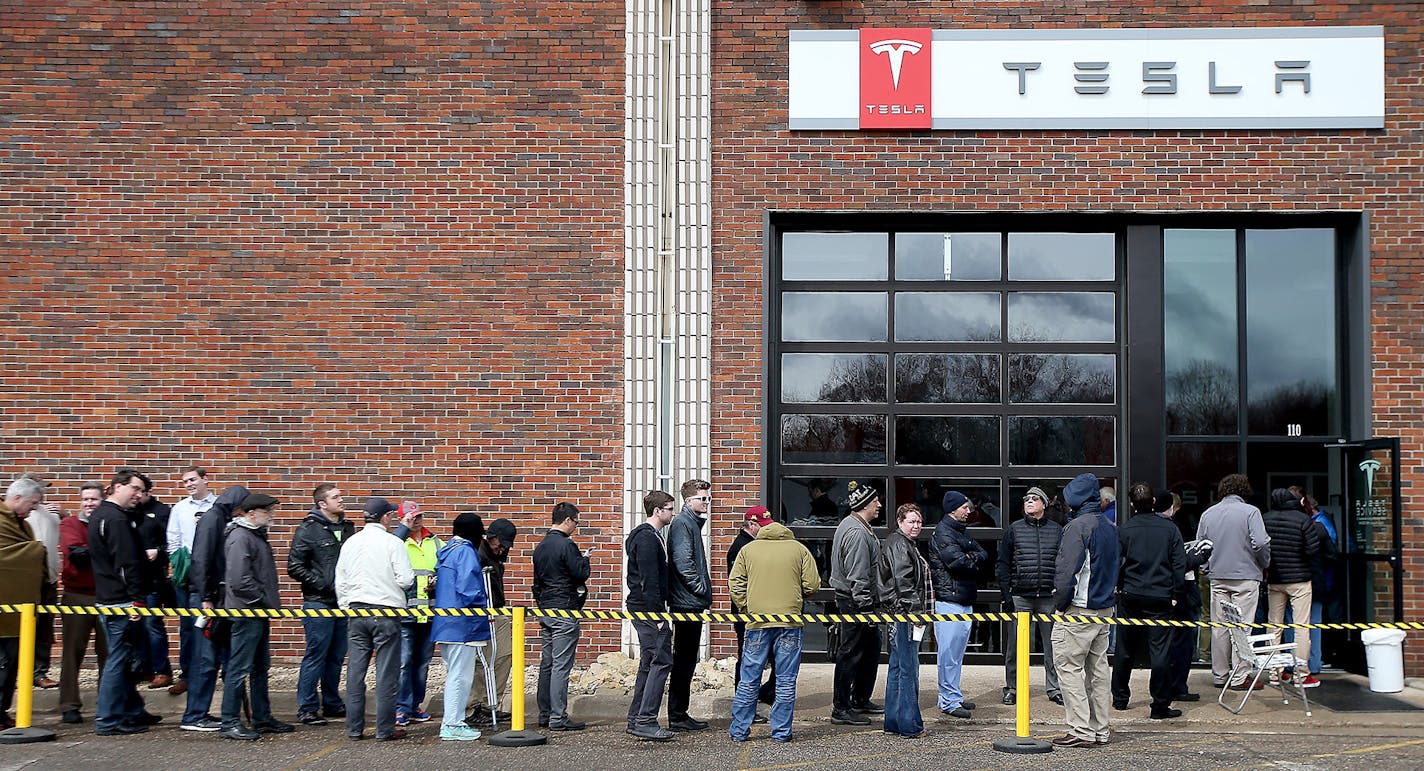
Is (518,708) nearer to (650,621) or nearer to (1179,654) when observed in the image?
(650,621)

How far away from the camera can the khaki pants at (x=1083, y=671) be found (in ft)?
32.4

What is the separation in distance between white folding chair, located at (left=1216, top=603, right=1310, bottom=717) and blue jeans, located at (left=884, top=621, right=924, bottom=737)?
287cm

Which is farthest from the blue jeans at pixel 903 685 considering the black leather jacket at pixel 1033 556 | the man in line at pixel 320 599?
the man in line at pixel 320 599

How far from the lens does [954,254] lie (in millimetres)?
13961

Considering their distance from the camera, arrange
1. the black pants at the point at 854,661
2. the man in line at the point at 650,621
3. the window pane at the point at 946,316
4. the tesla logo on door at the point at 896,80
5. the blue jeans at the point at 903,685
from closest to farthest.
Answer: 1. the blue jeans at the point at 903,685
2. the man in line at the point at 650,621
3. the black pants at the point at 854,661
4. the tesla logo on door at the point at 896,80
5. the window pane at the point at 946,316

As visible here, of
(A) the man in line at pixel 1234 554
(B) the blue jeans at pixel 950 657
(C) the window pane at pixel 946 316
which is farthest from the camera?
(C) the window pane at pixel 946 316

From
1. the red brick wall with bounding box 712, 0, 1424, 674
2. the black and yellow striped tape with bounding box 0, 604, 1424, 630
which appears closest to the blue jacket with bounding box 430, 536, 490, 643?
the black and yellow striped tape with bounding box 0, 604, 1424, 630

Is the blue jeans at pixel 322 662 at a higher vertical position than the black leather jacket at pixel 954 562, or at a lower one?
lower

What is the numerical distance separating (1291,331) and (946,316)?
11.8 ft

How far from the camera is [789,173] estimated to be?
13570 mm

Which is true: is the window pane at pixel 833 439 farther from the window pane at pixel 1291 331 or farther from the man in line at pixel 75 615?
the man in line at pixel 75 615

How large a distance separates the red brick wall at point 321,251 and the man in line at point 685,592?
2763 mm

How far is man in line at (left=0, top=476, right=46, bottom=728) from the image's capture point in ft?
33.3

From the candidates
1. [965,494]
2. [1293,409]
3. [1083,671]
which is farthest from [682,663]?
[1293,409]
